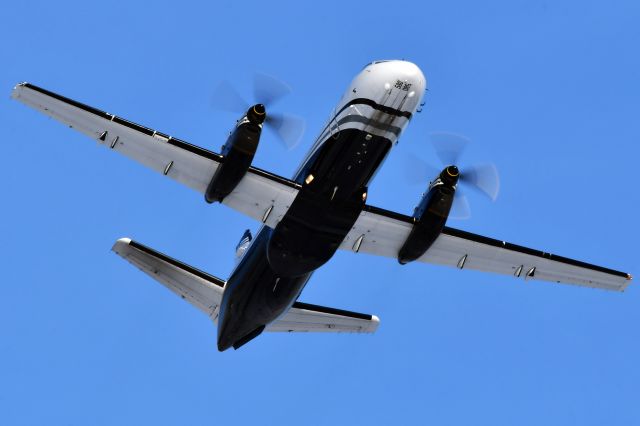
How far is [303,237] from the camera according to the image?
23.8 metres

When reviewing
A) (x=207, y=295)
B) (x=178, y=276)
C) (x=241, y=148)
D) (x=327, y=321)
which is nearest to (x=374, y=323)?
(x=327, y=321)

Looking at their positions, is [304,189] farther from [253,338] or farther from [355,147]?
[253,338]

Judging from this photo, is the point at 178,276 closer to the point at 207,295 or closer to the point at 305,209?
the point at 207,295

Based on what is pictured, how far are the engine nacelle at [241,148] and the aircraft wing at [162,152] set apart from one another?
60 centimetres

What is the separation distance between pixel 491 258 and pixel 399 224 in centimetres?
358

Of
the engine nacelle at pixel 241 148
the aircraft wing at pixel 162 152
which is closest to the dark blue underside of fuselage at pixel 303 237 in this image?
the aircraft wing at pixel 162 152

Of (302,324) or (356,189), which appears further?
(302,324)

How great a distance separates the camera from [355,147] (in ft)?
73.7

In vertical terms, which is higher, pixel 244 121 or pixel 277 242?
pixel 244 121

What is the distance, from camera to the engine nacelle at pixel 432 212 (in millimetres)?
24406

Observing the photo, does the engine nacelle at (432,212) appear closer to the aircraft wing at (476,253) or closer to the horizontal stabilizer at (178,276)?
the aircraft wing at (476,253)

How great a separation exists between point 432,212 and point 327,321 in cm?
655

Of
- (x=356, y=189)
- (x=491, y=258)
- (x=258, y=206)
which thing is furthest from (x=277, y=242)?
(x=491, y=258)

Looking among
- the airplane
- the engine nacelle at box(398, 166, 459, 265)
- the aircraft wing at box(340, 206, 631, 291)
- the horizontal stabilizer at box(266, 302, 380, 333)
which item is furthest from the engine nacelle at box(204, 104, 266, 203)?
the horizontal stabilizer at box(266, 302, 380, 333)
